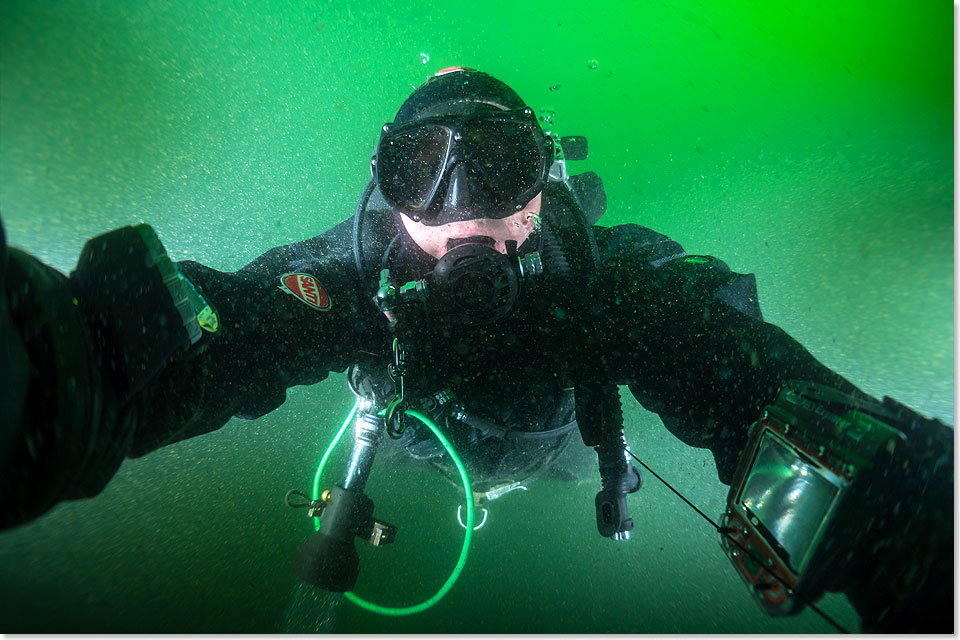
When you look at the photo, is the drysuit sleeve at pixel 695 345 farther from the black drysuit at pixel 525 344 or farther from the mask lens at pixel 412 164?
the mask lens at pixel 412 164

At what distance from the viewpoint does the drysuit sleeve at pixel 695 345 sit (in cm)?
143

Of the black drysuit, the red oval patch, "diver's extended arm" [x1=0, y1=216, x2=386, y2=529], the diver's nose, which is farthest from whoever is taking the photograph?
the diver's nose

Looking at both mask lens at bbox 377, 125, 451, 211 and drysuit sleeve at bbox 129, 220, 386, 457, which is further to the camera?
mask lens at bbox 377, 125, 451, 211

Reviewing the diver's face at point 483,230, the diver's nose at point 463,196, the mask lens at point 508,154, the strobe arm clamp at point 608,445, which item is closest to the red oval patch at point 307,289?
the diver's face at point 483,230

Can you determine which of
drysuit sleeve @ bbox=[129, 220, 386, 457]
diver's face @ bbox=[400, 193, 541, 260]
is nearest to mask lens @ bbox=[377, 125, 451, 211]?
diver's face @ bbox=[400, 193, 541, 260]

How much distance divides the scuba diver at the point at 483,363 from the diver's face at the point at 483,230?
0.04 ft

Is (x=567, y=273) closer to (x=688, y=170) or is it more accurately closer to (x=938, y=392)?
(x=938, y=392)

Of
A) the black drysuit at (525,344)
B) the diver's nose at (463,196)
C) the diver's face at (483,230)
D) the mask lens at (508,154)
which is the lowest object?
the black drysuit at (525,344)

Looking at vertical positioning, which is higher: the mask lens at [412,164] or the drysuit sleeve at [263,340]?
the mask lens at [412,164]

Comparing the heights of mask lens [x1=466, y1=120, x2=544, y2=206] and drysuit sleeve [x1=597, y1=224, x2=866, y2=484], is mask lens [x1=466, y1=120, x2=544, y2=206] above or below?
above

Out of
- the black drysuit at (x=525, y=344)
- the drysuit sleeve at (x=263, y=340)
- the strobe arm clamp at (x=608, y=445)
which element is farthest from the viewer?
the strobe arm clamp at (x=608, y=445)

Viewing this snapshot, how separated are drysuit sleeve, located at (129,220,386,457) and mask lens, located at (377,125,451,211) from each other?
0.43 metres

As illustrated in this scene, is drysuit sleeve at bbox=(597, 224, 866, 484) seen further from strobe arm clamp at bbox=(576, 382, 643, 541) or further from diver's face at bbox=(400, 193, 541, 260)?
diver's face at bbox=(400, 193, 541, 260)

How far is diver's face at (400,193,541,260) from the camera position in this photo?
1.92 meters
